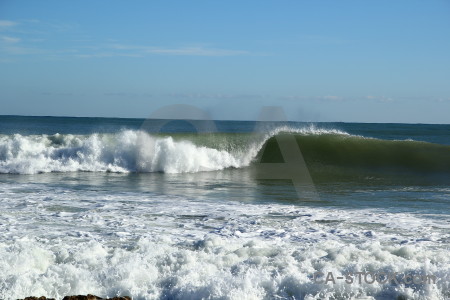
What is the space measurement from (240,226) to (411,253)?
236cm

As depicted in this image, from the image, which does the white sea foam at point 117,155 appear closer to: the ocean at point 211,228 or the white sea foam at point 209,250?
the ocean at point 211,228

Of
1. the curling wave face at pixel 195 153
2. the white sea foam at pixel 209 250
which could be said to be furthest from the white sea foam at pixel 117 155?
the white sea foam at pixel 209 250

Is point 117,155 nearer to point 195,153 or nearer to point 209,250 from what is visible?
A: point 195,153

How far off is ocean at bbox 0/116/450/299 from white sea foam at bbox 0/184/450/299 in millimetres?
16

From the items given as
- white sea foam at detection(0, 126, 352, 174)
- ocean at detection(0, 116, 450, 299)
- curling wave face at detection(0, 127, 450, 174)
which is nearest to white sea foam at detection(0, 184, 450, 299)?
ocean at detection(0, 116, 450, 299)

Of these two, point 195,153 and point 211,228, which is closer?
point 211,228

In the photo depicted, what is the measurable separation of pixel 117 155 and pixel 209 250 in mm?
10875

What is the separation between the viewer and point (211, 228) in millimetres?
6824

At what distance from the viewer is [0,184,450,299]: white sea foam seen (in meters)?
4.49

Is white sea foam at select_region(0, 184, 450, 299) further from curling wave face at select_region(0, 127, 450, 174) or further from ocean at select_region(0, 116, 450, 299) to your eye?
curling wave face at select_region(0, 127, 450, 174)

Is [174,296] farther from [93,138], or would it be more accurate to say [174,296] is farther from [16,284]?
[93,138]

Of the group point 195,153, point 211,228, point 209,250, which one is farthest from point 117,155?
point 209,250

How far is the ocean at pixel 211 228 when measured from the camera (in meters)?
4.57

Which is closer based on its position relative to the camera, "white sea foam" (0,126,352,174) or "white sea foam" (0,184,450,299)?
"white sea foam" (0,184,450,299)
